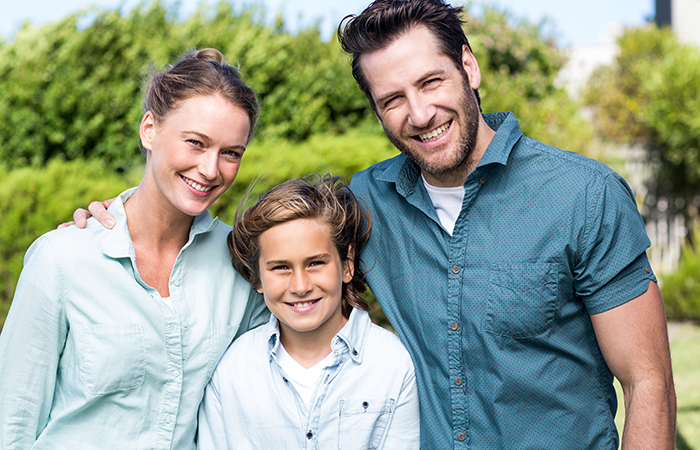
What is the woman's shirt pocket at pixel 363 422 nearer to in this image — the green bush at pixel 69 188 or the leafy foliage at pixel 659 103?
the green bush at pixel 69 188

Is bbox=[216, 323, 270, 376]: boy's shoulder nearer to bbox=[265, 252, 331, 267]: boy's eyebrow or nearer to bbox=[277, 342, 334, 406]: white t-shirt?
bbox=[277, 342, 334, 406]: white t-shirt

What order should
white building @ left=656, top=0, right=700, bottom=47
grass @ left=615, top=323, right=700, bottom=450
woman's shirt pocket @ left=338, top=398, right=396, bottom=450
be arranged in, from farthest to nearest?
white building @ left=656, top=0, right=700, bottom=47 < grass @ left=615, top=323, right=700, bottom=450 < woman's shirt pocket @ left=338, top=398, right=396, bottom=450

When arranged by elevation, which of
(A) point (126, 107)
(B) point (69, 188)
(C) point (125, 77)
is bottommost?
(B) point (69, 188)

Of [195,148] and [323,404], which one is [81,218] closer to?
[195,148]

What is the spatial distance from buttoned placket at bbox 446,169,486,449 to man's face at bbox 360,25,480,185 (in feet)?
0.47

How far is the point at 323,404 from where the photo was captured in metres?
2.16

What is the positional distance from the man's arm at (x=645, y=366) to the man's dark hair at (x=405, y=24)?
1.04 m

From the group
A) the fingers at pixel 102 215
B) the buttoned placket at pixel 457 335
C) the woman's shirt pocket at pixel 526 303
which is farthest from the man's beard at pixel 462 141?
the fingers at pixel 102 215

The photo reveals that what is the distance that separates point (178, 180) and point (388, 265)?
815mm

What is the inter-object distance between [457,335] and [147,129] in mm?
1291

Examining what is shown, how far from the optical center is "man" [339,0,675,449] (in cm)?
194

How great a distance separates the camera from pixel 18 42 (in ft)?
19.4

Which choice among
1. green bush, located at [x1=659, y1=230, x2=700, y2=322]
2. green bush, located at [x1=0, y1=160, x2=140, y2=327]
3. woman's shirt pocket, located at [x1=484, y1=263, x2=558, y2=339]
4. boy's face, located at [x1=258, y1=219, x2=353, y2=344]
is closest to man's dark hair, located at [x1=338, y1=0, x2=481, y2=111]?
boy's face, located at [x1=258, y1=219, x2=353, y2=344]

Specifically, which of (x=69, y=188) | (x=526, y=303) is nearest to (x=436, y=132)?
(x=526, y=303)
